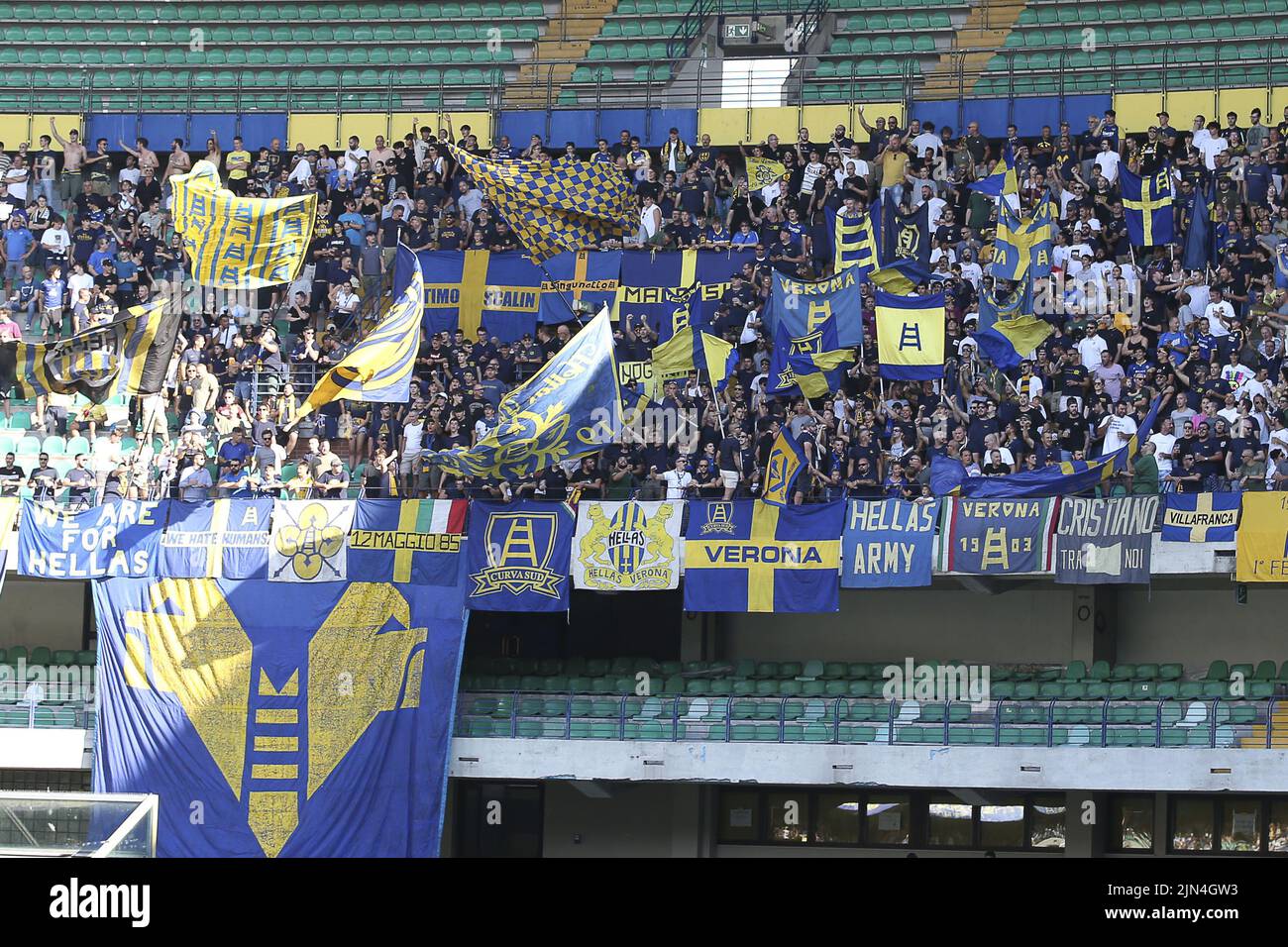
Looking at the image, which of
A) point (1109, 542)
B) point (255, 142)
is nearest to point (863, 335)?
point (1109, 542)

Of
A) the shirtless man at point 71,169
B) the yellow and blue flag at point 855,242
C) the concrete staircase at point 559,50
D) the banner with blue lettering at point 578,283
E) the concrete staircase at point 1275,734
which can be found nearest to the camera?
the concrete staircase at point 1275,734

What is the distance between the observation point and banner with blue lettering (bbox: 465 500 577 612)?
75.2ft

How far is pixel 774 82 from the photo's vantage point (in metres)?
30.7

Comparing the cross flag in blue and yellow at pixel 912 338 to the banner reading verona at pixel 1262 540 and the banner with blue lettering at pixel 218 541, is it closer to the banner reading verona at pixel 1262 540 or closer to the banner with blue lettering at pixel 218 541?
the banner reading verona at pixel 1262 540

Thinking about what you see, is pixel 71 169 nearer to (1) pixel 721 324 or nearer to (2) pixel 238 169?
(2) pixel 238 169

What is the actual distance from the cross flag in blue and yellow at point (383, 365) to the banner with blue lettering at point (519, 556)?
5.82 ft

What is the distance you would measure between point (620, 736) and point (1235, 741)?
698 centimetres

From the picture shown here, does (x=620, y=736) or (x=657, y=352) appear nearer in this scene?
(x=620, y=736)

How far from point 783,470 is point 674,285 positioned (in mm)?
4913

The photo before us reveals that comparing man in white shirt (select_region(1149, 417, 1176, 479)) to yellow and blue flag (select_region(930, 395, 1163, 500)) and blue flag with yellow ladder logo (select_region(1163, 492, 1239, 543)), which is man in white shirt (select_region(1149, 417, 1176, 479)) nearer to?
yellow and blue flag (select_region(930, 395, 1163, 500))

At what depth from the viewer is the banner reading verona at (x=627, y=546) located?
22.6 m

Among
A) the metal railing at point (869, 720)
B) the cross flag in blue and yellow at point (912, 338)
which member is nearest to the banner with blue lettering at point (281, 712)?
the metal railing at point (869, 720)

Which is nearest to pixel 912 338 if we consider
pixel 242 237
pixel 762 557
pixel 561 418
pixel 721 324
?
pixel 721 324

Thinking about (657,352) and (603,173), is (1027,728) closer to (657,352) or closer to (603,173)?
(657,352)
